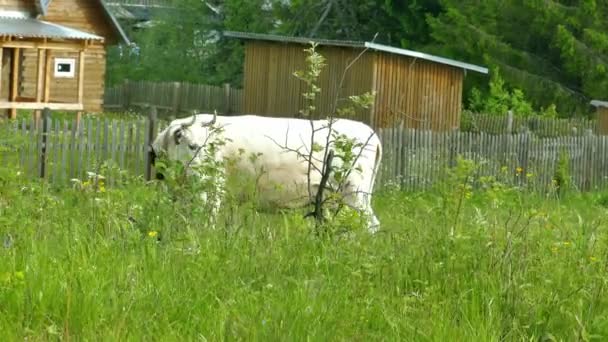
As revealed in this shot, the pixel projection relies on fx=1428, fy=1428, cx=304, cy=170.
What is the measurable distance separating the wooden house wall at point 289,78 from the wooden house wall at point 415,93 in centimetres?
43

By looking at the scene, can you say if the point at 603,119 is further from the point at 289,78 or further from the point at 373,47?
the point at 289,78

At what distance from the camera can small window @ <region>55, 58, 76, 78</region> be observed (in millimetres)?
42375

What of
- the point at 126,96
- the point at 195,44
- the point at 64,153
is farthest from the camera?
the point at 195,44

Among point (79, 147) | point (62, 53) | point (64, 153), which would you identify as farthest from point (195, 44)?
point (64, 153)

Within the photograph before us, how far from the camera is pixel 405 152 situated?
70.0 feet

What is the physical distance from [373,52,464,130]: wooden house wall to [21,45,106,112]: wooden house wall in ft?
43.9

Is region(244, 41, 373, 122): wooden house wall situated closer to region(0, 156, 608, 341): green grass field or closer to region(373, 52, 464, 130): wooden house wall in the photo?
region(373, 52, 464, 130): wooden house wall

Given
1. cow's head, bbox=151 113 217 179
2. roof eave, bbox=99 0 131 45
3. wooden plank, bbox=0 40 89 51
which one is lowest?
cow's head, bbox=151 113 217 179

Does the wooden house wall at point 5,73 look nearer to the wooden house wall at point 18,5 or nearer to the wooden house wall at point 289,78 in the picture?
the wooden house wall at point 18,5

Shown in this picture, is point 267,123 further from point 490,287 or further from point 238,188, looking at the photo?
point 490,287

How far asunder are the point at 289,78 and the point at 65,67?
38.6 feet

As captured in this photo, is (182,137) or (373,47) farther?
(373,47)

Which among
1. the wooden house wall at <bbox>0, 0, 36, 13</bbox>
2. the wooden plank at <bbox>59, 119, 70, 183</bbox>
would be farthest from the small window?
the wooden plank at <bbox>59, 119, 70, 183</bbox>

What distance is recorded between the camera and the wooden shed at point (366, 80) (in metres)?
31.5
